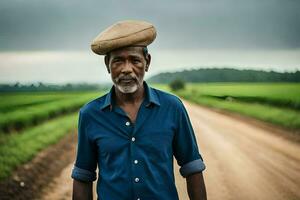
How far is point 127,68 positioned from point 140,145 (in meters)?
0.35

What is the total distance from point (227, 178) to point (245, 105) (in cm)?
1175

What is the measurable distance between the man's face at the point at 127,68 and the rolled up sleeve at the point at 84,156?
0.24m

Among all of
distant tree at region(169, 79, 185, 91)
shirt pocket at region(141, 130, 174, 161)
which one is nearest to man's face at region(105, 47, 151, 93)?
shirt pocket at region(141, 130, 174, 161)

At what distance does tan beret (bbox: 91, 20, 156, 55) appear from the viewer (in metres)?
2.15

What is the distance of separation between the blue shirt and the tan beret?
0.23 m

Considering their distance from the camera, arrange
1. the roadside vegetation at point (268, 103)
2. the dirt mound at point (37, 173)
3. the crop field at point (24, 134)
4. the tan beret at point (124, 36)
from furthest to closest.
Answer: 1. the roadside vegetation at point (268, 103)
2. the crop field at point (24, 134)
3. the dirt mound at point (37, 173)
4. the tan beret at point (124, 36)

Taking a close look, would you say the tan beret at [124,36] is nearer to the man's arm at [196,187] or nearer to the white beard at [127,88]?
the white beard at [127,88]

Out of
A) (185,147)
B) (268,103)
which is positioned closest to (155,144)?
(185,147)

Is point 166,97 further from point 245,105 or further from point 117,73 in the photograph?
point 245,105

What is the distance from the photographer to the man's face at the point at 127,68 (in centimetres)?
219

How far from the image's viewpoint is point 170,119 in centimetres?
221

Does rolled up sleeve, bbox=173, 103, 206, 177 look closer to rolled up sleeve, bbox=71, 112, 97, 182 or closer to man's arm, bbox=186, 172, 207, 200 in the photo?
man's arm, bbox=186, 172, 207, 200

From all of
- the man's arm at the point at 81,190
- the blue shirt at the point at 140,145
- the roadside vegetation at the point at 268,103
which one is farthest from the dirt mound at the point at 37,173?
the roadside vegetation at the point at 268,103

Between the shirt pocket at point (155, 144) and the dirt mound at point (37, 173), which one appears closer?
the shirt pocket at point (155, 144)
